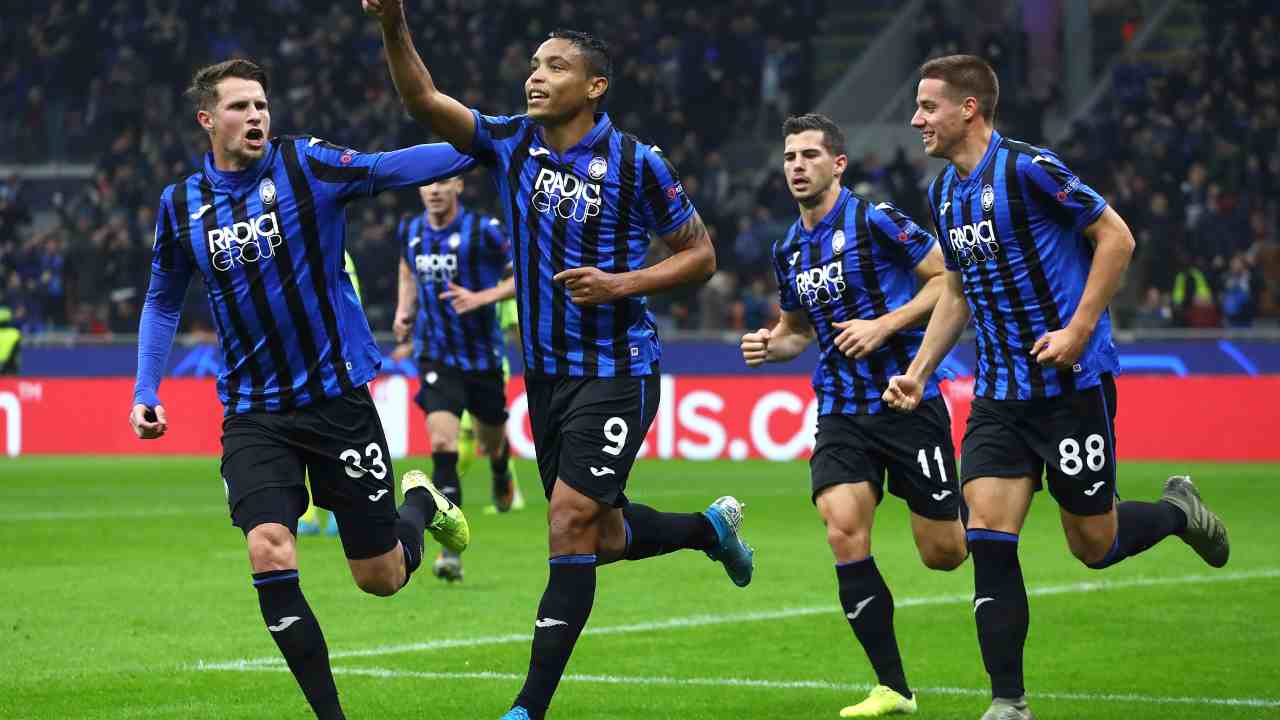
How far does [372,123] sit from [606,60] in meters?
24.3

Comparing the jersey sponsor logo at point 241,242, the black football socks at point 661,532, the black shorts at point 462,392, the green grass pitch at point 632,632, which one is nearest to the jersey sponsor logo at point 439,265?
the black shorts at point 462,392

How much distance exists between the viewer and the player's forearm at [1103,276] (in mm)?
6691

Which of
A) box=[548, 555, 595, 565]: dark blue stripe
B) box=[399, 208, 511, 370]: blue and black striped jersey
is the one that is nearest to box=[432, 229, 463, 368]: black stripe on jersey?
box=[399, 208, 511, 370]: blue and black striped jersey

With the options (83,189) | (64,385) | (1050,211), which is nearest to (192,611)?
(1050,211)

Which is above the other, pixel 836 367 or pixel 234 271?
pixel 234 271

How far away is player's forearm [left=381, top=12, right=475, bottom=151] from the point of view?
20.7ft

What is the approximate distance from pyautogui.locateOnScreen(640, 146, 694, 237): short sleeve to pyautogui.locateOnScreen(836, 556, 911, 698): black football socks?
1.49m

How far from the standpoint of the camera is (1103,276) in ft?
22.0

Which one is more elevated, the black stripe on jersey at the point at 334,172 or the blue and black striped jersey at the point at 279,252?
the black stripe on jersey at the point at 334,172

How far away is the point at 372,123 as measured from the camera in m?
30.8

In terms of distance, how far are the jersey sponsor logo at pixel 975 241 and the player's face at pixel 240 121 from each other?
244 centimetres

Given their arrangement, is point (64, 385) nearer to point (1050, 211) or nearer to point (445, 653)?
point (445, 653)

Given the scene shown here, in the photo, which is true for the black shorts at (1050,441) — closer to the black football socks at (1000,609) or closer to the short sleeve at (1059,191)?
the black football socks at (1000,609)

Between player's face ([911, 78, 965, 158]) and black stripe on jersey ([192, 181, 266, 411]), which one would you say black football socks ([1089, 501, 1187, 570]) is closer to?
player's face ([911, 78, 965, 158])
